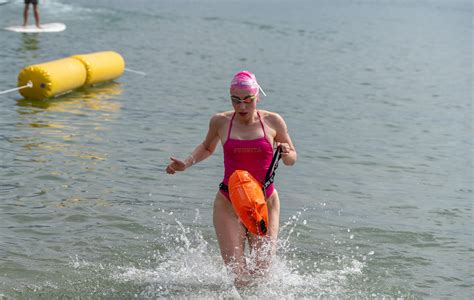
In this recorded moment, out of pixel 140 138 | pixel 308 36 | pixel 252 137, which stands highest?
pixel 252 137

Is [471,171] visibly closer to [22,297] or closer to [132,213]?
[132,213]

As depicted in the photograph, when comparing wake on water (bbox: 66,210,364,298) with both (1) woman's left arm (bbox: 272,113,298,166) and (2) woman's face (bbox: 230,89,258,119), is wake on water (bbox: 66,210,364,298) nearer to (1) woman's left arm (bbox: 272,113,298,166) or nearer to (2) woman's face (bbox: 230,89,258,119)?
(1) woman's left arm (bbox: 272,113,298,166)

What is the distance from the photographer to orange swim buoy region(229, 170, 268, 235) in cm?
697

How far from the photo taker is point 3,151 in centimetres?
1309

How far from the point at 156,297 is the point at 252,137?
5.74 ft

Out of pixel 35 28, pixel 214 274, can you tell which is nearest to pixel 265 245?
pixel 214 274

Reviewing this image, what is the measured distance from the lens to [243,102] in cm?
730

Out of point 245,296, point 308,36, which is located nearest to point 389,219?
point 245,296

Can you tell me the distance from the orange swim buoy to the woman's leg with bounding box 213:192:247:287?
1.19 feet

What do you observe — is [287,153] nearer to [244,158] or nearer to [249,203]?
[244,158]

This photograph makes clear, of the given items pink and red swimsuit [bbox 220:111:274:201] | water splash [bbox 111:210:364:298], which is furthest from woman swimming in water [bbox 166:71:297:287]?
water splash [bbox 111:210:364:298]

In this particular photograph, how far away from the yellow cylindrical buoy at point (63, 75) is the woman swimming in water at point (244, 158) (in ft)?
34.3

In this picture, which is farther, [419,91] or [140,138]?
[419,91]

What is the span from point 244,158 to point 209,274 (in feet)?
4.92
